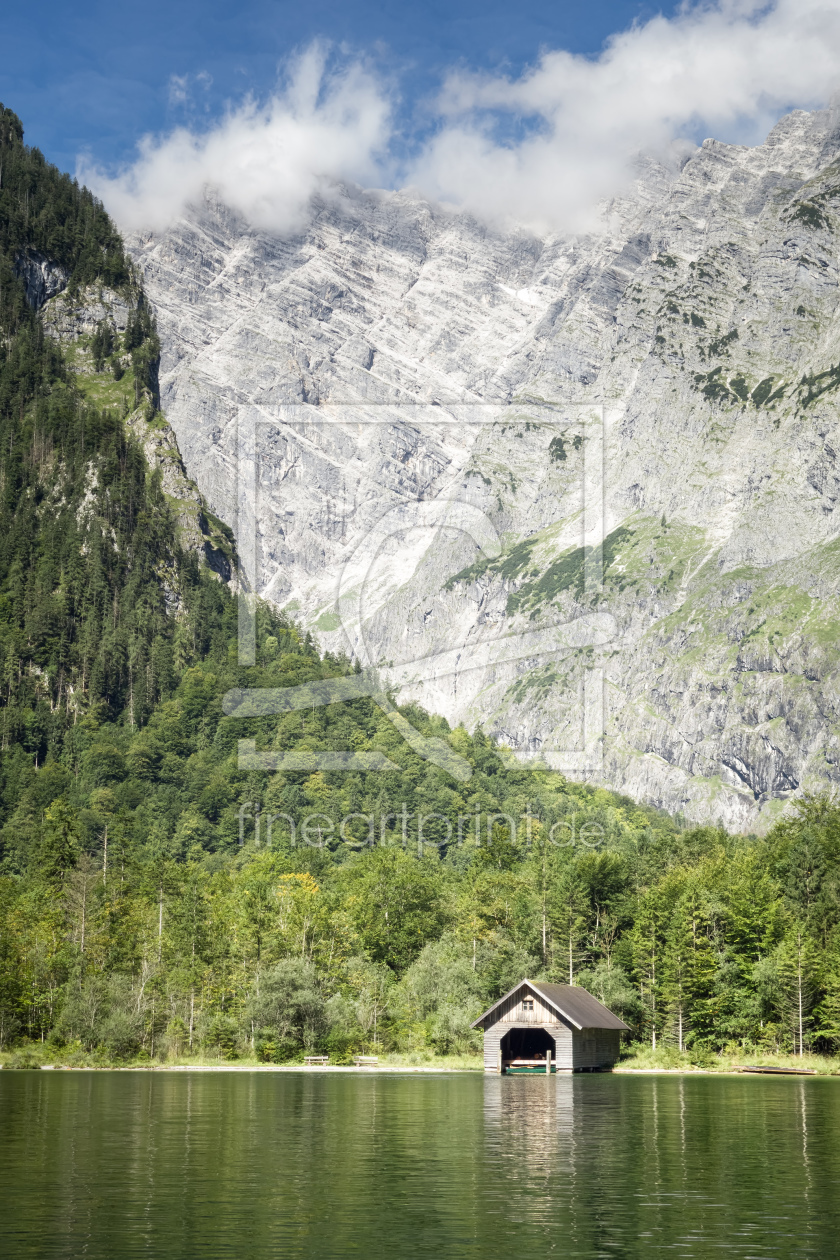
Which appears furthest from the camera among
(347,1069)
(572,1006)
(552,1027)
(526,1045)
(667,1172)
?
(526,1045)

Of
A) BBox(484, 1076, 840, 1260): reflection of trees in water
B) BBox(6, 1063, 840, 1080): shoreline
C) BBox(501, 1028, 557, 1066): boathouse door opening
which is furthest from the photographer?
BBox(501, 1028, 557, 1066): boathouse door opening

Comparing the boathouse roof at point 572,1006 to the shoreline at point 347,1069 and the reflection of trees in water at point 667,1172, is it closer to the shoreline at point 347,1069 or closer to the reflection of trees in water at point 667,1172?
the shoreline at point 347,1069

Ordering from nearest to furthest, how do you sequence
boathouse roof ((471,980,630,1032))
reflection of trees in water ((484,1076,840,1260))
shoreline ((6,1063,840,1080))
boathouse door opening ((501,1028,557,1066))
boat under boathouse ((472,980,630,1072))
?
1. reflection of trees in water ((484,1076,840,1260))
2. boathouse roof ((471,980,630,1032))
3. boat under boathouse ((472,980,630,1072))
4. shoreline ((6,1063,840,1080))
5. boathouse door opening ((501,1028,557,1066))

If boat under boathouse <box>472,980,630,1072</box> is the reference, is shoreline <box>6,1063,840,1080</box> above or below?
below

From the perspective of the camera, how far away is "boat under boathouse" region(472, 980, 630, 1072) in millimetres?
85250

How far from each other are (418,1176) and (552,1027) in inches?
2120

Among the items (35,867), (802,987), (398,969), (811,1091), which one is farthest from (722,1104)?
(35,867)

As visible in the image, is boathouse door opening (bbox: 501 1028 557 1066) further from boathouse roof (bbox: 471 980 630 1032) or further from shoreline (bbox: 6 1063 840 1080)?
boathouse roof (bbox: 471 980 630 1032)

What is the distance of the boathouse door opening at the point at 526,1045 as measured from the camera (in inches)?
3497

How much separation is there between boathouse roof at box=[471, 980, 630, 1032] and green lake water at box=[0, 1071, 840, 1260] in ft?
74.4

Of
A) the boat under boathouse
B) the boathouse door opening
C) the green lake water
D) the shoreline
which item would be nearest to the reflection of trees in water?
the green lake water

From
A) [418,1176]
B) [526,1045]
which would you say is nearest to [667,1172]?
[418,1176]

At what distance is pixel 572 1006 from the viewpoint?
283 feet

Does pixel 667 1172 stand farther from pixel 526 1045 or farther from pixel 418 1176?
pixel 526 1045
